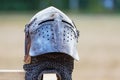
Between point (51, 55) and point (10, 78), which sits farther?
point (10, 78)

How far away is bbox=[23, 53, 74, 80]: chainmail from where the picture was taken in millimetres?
1687

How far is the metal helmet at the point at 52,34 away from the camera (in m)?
1.65

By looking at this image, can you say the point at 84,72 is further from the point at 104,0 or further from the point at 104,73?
the point at 104,0

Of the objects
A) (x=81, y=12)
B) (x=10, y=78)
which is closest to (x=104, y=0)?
(x=81, y=12)

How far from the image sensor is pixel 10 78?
190 cm

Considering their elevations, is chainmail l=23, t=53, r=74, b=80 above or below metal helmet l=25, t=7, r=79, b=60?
below

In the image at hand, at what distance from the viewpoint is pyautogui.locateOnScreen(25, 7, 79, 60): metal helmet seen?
165 cm

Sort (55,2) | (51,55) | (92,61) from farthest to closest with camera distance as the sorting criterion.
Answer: (55,2) < (92,61) < (51,55)

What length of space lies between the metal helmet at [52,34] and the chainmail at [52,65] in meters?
0.03

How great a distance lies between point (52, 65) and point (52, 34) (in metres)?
0.09

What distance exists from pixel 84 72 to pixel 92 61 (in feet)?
3.62

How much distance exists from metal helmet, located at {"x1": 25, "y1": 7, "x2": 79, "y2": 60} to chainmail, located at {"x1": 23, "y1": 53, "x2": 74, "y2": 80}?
0.03 m

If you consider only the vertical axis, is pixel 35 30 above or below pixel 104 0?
below

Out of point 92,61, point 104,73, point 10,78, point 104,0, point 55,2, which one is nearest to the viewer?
point 10,78
